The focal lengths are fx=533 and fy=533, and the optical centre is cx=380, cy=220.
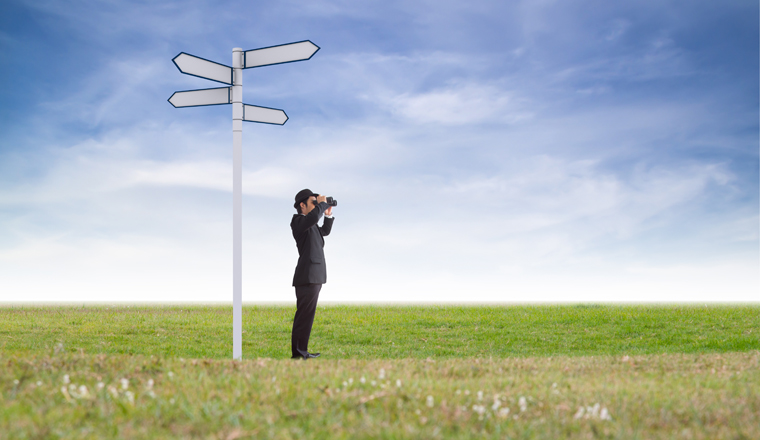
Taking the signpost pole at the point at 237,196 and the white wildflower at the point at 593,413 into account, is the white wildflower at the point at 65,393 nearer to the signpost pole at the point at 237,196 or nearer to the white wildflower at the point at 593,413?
the signpost pole at the point at 237,196

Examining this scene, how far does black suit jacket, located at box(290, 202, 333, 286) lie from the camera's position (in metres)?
9.43

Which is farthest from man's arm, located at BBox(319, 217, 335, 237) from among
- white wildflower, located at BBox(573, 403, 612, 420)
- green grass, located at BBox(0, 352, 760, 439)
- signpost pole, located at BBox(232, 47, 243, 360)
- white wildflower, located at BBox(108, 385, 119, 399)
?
white wildflower, located at BBox(573, 403, 612, 420)

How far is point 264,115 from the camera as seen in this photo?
9.26 m

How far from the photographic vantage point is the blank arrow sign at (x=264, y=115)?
30.0 feet

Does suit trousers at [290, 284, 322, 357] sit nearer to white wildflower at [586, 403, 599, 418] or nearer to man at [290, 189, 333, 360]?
man at [290, 189, 333, 360]

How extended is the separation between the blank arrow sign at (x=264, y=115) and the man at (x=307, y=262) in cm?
140

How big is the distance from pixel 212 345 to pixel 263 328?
2.24m

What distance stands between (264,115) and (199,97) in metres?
1.14

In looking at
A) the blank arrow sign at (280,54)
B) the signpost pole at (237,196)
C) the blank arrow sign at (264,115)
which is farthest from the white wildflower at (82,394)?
the blank arrow sign at (280,54)

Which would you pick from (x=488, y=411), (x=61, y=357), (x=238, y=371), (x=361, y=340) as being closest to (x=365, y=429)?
(x=488, y=411)

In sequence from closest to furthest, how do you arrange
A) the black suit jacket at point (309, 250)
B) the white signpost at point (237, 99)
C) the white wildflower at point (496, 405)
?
1. the white wildflower at point (496, 405)
2. the white signpost at point (237, 99)
3. the black suit jacket at point (309, 250)

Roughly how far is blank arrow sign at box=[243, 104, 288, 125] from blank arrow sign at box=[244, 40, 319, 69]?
71 centimetres

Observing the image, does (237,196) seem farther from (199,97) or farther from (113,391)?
(113,391)

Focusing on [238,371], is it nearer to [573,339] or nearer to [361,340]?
[361,340]
